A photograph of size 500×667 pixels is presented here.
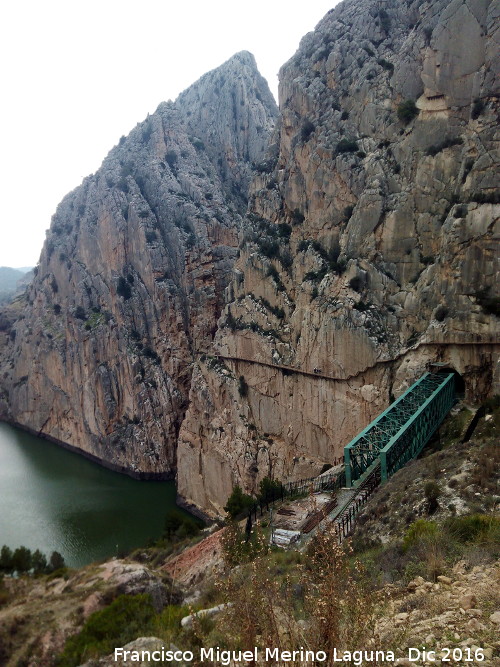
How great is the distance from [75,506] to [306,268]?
2491 cm

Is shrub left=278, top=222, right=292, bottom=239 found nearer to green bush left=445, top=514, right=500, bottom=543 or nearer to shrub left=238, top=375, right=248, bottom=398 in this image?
shrub left=238, top=375, right=248, bottom=398

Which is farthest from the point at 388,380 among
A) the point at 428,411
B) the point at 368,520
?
the point at 368,520

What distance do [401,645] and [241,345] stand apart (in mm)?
28263

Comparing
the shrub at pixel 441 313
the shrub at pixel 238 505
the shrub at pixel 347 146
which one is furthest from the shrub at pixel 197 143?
the shrub at pixel 238 505

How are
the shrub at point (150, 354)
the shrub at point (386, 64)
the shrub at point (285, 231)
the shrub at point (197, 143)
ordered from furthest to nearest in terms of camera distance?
the shrub at point (197, 143) < the shrub at point (150, 354) < the shrub at point (285, 231) < the shrub at point (386, 64)

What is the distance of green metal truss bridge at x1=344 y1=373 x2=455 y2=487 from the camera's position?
17.7m

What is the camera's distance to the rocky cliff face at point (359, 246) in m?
23.1

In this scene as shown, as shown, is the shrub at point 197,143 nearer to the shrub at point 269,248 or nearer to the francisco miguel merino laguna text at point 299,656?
the shrub at point 269,248

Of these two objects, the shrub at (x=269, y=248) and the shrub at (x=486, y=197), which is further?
the shrub at (x=269, y=248)

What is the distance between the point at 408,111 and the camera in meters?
26.5

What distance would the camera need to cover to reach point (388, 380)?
81.0 ft

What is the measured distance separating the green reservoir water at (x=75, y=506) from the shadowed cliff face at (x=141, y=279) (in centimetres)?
278

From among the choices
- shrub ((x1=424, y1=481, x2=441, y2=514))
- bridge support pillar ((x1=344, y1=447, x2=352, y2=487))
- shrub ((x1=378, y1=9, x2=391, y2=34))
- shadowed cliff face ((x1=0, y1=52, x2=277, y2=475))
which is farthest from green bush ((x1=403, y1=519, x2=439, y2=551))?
shadowed cliff face ((x1=0, y1=52, x2=277, y2=475))

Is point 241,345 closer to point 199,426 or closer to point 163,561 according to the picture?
point 199,426
